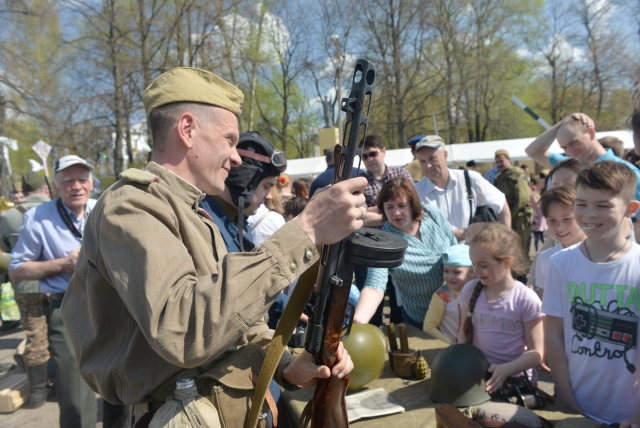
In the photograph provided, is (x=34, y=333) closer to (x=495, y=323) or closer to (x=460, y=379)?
(x=460, y=379)

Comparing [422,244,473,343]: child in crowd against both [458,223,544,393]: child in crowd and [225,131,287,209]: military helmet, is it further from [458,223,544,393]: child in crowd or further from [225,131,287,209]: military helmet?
[225,131,287,209]: military helmet

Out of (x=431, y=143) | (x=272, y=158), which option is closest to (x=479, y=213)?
(x=431, y=143)

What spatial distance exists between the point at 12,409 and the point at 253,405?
15.0 ft

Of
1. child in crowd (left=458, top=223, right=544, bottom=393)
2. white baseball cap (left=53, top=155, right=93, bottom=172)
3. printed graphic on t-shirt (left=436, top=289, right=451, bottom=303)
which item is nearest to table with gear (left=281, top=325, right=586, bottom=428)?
child in crowd (left=458, top=223, right=544, bottom=393)

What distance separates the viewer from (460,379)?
2.31 metres

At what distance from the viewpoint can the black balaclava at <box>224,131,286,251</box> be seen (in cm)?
262

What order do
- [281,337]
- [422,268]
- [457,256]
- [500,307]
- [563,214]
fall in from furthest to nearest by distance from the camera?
[422,268] < [457,256] < [563,214] < [500,307] < [281,337]

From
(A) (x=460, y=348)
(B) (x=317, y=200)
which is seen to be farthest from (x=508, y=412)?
(B) (x=317, y=200)

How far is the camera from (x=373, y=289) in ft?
11.2

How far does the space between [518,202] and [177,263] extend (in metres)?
8.18

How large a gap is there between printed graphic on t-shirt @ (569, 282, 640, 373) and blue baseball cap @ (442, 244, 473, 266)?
3.88 ft

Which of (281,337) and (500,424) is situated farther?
(500,424)

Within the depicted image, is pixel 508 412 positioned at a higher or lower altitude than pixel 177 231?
lower

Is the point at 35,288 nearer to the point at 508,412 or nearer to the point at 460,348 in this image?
the point at 460,348
